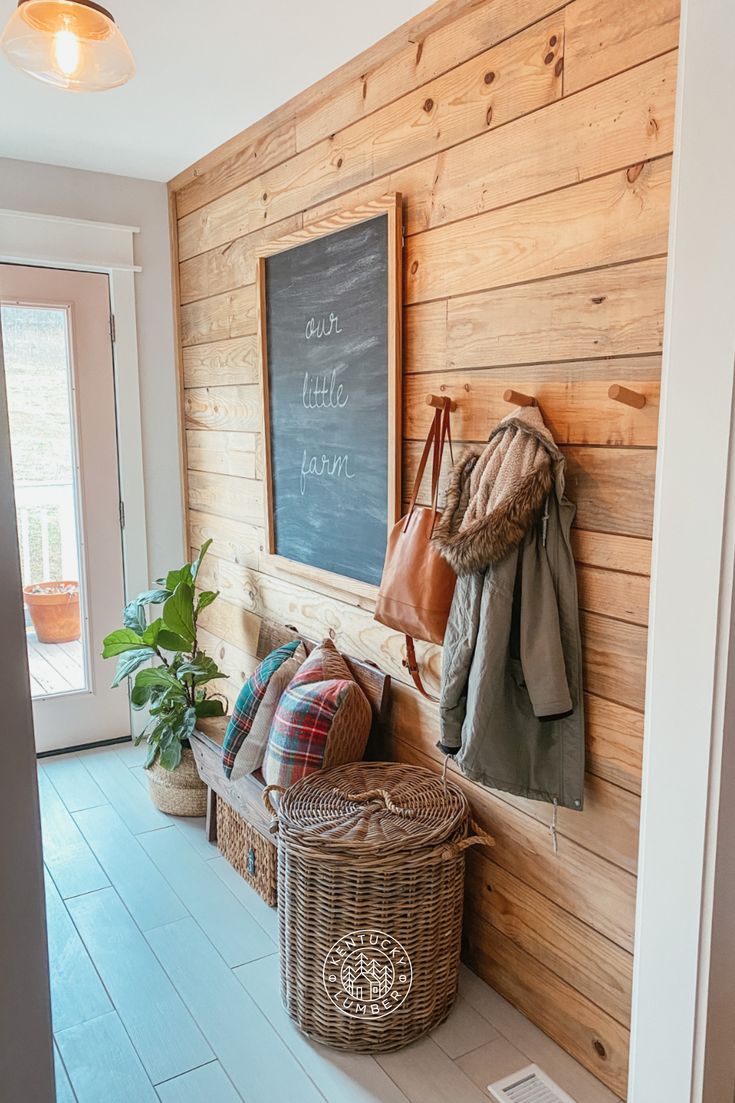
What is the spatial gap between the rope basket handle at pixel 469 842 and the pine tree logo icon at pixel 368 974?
0.22 metres

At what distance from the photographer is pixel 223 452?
3.21 meters

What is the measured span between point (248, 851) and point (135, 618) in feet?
3.29

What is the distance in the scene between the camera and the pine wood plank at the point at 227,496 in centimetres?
300

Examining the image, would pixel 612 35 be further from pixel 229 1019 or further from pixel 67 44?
pixel 229 1019

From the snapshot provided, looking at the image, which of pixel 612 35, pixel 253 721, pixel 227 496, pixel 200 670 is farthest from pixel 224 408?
pixel 612 35

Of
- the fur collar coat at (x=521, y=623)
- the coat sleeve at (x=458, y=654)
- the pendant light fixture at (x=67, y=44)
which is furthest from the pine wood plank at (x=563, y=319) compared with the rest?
the pendant light fixture at (x=67, y=44)

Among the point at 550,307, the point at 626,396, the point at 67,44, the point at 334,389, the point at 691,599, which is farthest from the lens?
the point at 334,389

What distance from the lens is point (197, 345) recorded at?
11.0 ft

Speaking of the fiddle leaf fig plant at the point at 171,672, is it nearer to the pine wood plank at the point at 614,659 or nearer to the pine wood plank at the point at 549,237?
the pine wood plank at the point at 549,237

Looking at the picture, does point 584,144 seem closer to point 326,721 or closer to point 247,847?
point 326,721

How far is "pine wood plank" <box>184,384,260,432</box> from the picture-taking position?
2.94 m

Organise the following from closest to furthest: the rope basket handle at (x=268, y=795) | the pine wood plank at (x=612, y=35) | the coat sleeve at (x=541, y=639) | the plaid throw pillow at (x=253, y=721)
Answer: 1. the pine wood plank at (x=612, y=35)
2. the coat sleeve at (x=541, y=639)
3. the rope basket handle at (x=268, y=795)
4. the plaid throw pillow at (x=253, y=721)

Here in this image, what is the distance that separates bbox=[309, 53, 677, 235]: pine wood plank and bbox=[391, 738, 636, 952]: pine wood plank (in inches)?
53.9

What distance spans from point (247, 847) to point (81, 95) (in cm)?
236
